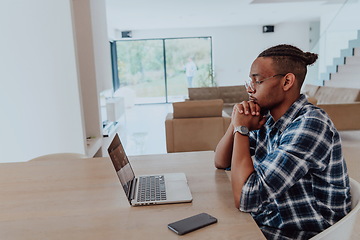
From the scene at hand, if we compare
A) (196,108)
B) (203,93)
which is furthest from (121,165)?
(203,93)

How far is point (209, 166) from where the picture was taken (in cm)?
151

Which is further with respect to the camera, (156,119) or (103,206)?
(156,119)

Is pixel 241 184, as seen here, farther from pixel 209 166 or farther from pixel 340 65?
pixel 340 65

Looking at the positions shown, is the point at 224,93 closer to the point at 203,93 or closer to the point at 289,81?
the point at 203,93

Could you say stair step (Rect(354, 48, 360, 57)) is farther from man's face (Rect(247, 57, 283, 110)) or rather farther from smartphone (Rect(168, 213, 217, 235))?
smartphone (Rect(168, 213, 217, 235))

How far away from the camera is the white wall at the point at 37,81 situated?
8.61 ft

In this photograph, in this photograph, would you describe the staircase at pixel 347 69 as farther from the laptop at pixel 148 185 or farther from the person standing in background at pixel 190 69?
the laptop at pixel 148 185

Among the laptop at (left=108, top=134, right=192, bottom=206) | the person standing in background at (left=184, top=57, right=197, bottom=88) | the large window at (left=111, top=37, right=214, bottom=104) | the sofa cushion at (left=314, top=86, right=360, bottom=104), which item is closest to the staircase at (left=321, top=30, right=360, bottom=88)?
the sofa cushion at (left=314, top=86, right=360, bottom=104)

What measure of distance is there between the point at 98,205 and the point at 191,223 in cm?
37

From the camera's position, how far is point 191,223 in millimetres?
958

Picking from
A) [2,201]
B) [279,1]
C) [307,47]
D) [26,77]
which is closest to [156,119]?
[279,1]

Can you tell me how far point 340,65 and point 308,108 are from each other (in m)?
6.74

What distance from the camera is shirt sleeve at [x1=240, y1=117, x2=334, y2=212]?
988 mm

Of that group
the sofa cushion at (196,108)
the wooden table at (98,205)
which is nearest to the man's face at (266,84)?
the wooden table at (98,205)
